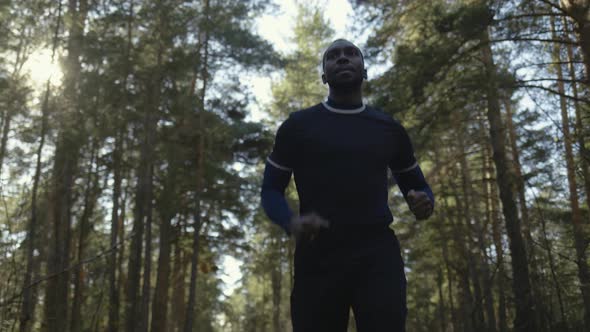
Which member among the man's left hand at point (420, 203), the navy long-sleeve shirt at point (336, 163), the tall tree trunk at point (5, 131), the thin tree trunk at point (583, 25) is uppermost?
the tall tree trunk at point (5, 131)

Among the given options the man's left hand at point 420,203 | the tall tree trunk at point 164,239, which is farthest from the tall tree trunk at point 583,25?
the tall tree trunk at point 164,239

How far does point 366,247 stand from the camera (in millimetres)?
2334

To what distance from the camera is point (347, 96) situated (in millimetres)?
2652

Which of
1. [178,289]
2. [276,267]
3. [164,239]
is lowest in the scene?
[178,289]

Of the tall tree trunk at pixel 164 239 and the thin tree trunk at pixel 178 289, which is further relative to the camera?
the thin tree trunk at pixel 178 289

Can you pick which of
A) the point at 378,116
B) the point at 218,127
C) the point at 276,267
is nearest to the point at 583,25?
the point at 378,116

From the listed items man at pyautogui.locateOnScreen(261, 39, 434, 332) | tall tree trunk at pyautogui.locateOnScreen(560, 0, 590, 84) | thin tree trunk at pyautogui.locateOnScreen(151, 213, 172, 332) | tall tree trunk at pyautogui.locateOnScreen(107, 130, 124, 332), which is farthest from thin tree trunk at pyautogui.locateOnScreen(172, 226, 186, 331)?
man at pyautogui.locateOnScreen(261, 39, 434, 332)

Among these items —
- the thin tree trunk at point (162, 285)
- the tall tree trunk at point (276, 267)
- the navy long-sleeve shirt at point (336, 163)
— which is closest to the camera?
the navy long-sleeve shirt at point (336, 163)

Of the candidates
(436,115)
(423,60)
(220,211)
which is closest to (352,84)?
(423,60)

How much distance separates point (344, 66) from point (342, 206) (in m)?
0.72

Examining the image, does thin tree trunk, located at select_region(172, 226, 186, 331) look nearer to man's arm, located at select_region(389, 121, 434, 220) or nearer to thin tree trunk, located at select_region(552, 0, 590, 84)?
thin tree trunk, located at select_region(552, 0, 590, 84)

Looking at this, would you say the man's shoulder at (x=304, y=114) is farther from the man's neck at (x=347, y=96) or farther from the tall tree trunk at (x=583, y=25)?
the tall tree trunk at (x=583, y=25)

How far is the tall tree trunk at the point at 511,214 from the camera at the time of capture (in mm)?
9941

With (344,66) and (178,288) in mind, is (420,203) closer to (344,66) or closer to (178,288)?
(344,66)
